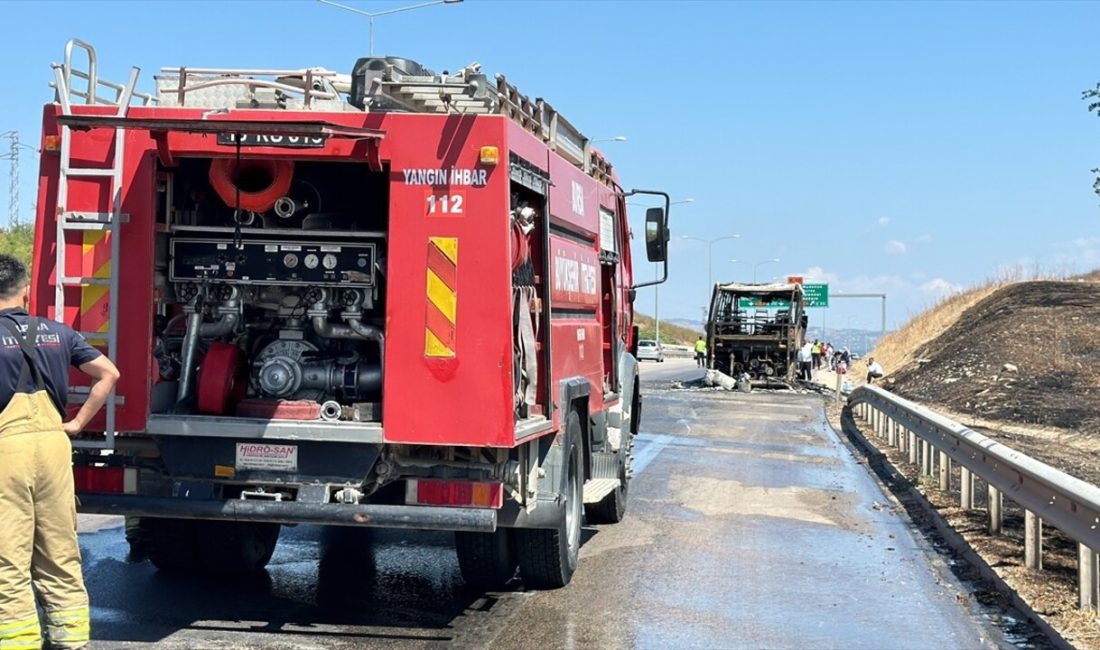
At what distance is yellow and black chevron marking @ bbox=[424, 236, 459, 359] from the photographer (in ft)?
21.8

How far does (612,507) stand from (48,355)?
6159 millimetres

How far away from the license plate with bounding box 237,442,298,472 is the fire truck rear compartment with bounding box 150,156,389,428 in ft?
0.54

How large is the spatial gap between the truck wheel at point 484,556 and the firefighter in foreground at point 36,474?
274 cm

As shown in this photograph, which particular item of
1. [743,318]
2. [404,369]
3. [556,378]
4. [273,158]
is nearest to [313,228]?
[273,158]

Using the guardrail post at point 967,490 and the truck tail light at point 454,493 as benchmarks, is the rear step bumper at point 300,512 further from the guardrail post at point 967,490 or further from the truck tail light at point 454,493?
the guardrail post at point 967,490

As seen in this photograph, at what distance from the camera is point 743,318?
37812 millimetres

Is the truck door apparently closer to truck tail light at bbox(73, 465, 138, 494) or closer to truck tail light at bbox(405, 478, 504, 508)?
truck tail light at bbox(405, 478, 504, 508)

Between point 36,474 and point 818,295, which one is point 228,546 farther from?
point 818,295

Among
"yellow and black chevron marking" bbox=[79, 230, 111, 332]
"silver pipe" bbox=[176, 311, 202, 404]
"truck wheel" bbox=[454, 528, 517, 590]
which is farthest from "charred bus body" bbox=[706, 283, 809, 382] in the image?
"yellow and black chevron marking" bbox=[79, 230, 111, 332]

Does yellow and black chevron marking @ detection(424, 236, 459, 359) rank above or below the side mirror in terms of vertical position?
below

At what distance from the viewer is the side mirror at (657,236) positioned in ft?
39.3

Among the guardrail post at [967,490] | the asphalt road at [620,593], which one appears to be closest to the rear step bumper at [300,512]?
the asphalt road at [620,593]

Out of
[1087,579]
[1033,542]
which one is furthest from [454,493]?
[1033,542]

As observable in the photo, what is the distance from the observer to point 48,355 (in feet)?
18.0
